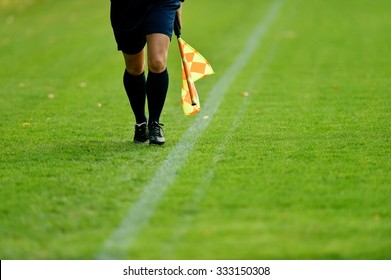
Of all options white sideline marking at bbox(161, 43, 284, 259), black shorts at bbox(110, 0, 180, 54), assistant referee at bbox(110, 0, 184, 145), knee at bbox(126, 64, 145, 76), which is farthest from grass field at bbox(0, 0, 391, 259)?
black shorts at bbox(110, 0, 180, 54)

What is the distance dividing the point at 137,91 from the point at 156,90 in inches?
12.9

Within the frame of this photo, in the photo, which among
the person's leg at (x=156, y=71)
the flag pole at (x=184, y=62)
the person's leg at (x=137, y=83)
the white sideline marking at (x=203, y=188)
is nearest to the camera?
the white sideline marking at (x=203, y=188)

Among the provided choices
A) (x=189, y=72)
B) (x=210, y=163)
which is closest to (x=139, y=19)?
(x=189, y=72)

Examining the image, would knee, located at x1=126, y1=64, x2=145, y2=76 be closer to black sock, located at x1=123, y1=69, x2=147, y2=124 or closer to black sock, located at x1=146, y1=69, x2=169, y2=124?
black sock, located at x1=123, y1=69, x2=147, y2=124

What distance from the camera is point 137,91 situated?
7141 mm

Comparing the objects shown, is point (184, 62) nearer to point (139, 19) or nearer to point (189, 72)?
point (189, 72)

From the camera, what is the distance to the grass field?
439 cm

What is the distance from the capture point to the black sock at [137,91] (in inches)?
280

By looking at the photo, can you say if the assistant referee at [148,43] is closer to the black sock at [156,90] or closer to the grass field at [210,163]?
the black sock at [156,90]

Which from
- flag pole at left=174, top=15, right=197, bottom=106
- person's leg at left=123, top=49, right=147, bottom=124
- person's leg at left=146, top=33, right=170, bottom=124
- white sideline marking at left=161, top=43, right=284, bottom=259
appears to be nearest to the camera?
white sideline marking at left=161, top=43, right=284, bottom=259

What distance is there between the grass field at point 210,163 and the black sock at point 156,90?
0.30m

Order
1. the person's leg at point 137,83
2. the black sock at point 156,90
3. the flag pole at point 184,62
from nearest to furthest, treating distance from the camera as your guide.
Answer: the black sock at point 156,90 < the person's leg at point 137,83 < the flag pole at point 184,62

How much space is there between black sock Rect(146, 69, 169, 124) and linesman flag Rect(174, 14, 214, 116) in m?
0.41

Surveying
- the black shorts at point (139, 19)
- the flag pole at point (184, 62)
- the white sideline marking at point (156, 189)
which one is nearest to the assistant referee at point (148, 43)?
the black shorts at point (139, 19)
